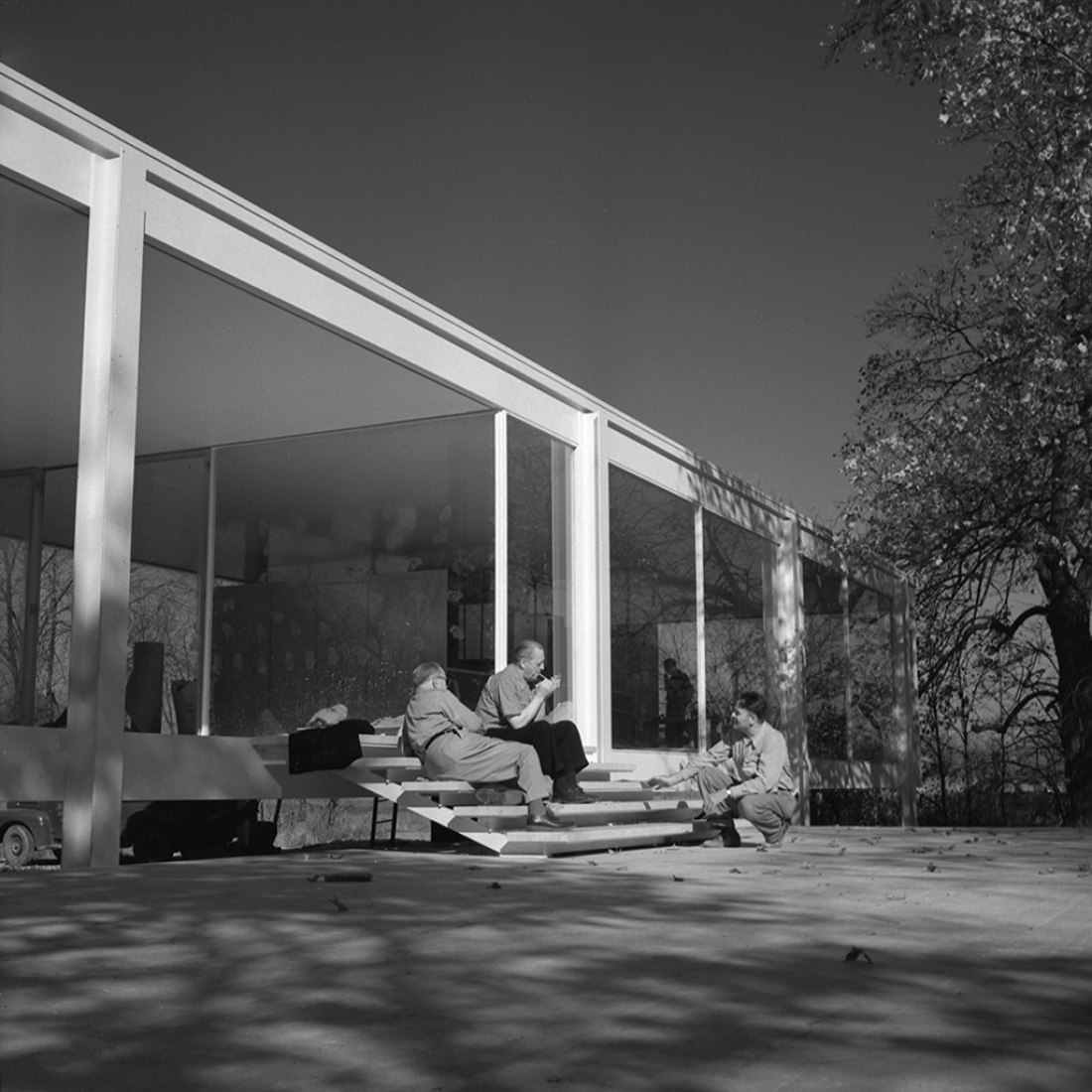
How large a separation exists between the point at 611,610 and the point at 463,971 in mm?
8339

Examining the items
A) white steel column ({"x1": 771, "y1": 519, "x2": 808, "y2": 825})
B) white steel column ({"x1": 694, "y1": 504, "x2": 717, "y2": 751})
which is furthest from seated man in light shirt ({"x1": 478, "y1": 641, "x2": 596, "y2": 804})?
white steel column ({"x1": 771, "y1": 519, "x2": 808, "y2": 825})

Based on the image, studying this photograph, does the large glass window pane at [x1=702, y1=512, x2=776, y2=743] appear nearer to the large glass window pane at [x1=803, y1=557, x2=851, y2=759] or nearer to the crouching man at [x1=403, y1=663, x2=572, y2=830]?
the large glass window pane at [x1=803, y1=557, x2=851, y2=759]

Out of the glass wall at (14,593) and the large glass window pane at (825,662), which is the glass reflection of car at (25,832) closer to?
the glass wall at (14,593)

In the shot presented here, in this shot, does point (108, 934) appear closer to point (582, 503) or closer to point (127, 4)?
point (582, 503)

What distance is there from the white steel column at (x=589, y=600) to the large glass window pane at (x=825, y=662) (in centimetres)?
522

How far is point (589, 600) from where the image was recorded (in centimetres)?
1143

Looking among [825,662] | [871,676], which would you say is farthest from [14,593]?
[871,676]

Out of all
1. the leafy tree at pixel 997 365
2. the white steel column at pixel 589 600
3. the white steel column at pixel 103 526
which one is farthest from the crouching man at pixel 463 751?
the leafy tree at pixel 997 365

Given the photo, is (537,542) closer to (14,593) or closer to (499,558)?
(499,558)

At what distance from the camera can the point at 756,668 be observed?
575 inches

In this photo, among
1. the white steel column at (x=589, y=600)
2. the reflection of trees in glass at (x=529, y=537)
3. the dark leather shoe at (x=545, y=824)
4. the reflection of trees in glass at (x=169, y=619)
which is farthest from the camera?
the white steel column at (x=589, y=600)

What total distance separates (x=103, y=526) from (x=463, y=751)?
2.40 meters

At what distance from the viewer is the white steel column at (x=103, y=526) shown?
655cm

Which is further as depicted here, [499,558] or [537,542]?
[537,542]
